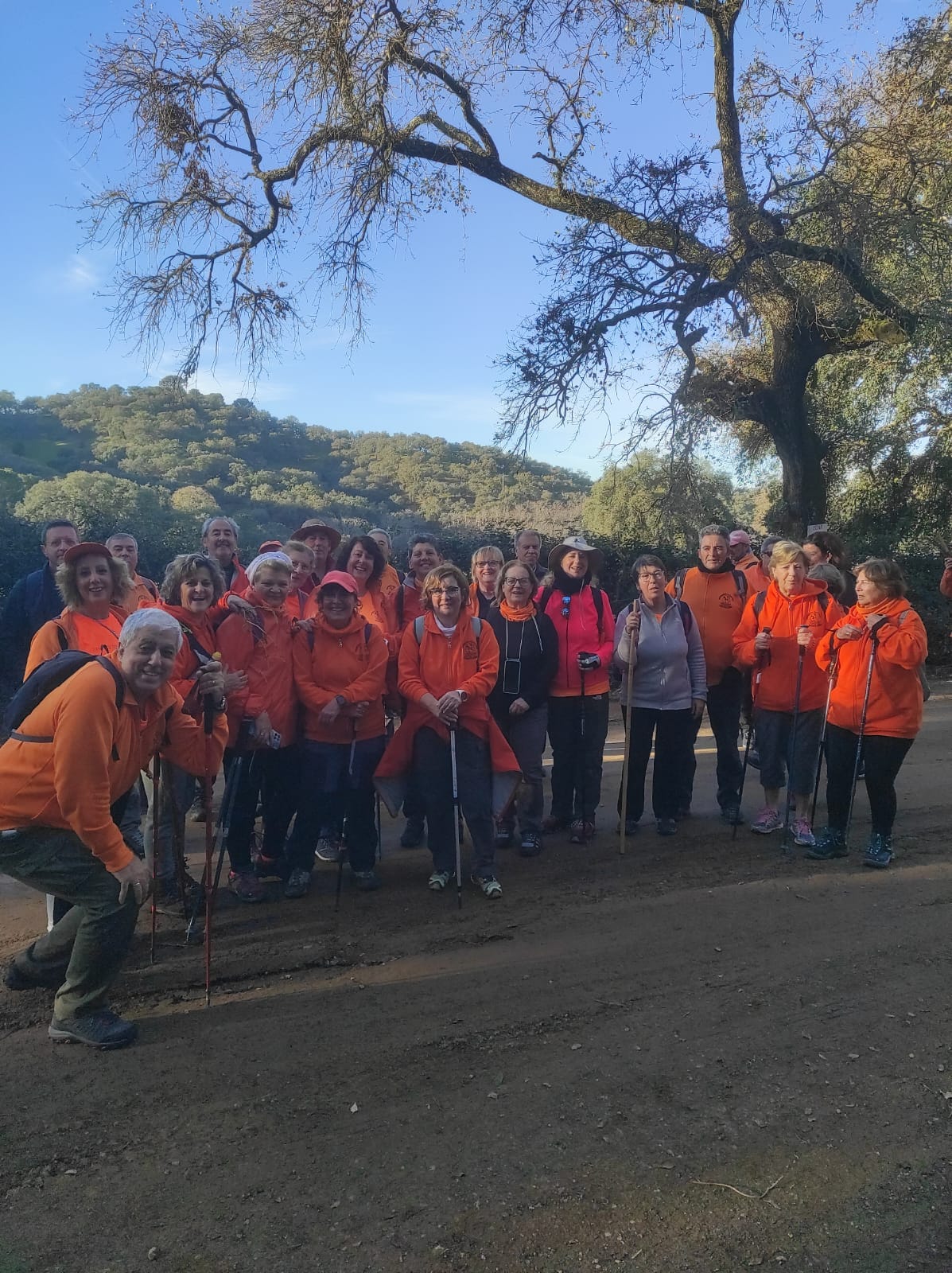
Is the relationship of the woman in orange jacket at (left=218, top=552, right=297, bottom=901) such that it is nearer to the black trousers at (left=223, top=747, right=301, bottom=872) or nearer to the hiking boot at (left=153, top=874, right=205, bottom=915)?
the black trousers at (left=223, top=747, right=301, bottom=872)

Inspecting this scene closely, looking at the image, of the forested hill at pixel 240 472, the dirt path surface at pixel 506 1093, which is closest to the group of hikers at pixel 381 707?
the dirt path surface at pixel 506 1093

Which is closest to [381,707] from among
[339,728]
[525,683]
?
[339,728]

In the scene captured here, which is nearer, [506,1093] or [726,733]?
[506,1093]

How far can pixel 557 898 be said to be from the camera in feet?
16.9

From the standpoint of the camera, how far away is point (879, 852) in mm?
5598

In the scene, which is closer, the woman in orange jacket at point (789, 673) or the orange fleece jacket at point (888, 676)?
the orange fleece jacket at point (888, 676)

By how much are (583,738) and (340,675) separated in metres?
1.92

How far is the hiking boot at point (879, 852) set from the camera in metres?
5.57

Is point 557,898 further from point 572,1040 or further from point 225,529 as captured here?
point 225,529

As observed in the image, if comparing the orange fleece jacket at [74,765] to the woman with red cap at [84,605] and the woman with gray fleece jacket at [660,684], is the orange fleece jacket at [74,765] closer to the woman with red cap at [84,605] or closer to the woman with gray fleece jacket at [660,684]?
the woman with red cap at [84,605]

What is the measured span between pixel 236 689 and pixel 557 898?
2.33 meters

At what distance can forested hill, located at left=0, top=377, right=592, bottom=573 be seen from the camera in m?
17.0

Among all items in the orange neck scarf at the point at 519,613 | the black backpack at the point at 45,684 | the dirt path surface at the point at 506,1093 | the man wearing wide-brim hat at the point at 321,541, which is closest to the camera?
the dirt path surface at the point at 506,1093

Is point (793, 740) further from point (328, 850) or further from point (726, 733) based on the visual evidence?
point (328, 850)
